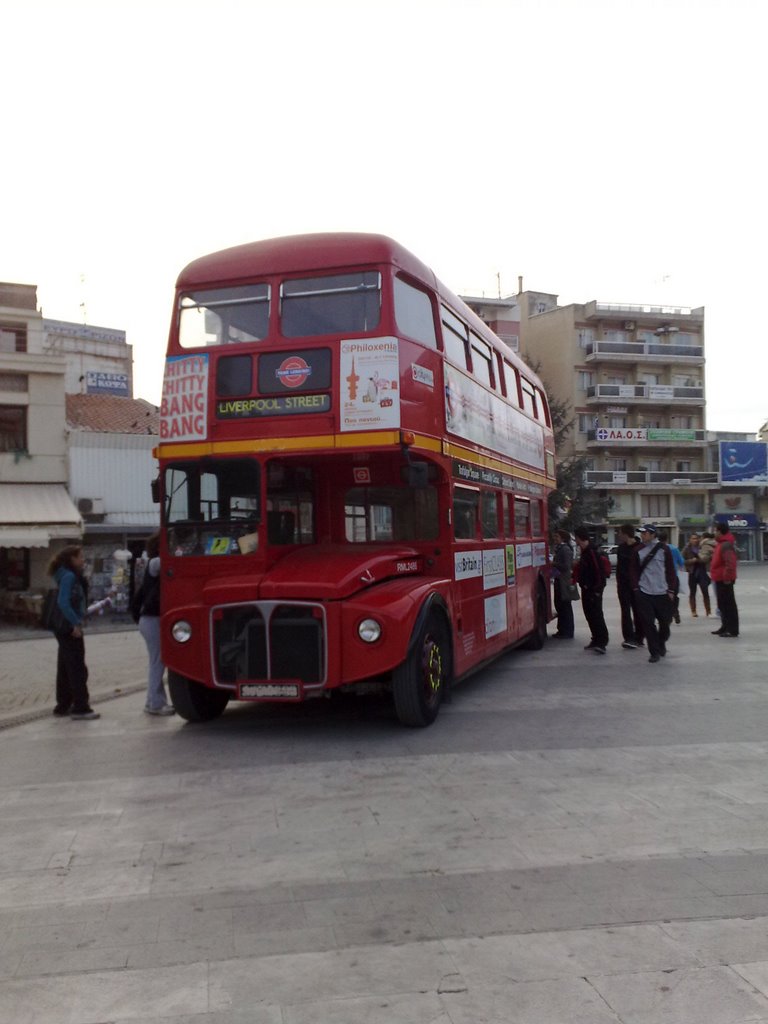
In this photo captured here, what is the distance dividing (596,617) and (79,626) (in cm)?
767

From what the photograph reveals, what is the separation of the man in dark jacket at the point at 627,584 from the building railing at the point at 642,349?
173 ft

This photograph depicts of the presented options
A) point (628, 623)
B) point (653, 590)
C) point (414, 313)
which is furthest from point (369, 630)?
point (628, 623)

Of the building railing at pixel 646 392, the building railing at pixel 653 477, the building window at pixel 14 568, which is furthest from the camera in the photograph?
the building railing at pixel 646 392

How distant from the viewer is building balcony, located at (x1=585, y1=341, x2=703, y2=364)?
65.5 metres

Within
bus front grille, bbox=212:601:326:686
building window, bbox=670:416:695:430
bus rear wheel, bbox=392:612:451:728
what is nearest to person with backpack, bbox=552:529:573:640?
bus rear wheel, bbox=392:612:451:728

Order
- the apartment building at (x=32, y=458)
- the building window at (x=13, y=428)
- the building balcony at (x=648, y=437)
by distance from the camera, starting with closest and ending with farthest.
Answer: the apartment building at (x=32, y=458)
the building window at (x=13, y=428)
the building balcony at (x=648, y=437)

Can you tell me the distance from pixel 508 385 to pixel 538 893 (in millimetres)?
9576

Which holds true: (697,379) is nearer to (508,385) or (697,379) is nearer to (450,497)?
(508,385)

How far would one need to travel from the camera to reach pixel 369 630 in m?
7.98

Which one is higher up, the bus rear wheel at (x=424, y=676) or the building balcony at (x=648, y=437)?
the building balcony at (x=648, y=437)

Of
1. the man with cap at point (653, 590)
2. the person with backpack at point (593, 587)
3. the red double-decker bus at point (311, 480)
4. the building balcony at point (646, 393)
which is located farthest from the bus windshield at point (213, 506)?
the building balcony at point (646, 393)

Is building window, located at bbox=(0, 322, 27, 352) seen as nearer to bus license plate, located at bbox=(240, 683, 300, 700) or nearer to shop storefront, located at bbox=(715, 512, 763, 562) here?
bus license plate, located at bbox=(240, 683, 300, 700)

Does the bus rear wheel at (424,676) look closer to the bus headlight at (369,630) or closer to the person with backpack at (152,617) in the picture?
the bus headlight at (369,630)

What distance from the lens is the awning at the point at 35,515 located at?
24844 millimetres
